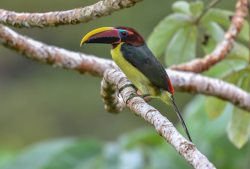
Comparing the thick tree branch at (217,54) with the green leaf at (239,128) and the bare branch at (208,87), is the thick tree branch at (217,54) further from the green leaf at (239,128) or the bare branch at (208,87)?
the green leaf at (239,128)

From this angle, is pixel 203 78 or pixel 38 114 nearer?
pixel 203 78

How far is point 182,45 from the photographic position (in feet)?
9.55

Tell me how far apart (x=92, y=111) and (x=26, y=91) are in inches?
82.5

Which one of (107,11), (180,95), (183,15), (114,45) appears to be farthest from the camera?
(180,95)

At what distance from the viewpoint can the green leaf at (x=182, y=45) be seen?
2898 millimetres

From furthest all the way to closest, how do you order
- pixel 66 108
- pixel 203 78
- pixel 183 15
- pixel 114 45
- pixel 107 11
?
pixel 66 108
pixel 183 15
pixel 203 78
pixel 114 45
pixel 107 11

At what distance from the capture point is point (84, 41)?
1956mm

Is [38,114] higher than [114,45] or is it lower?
lower

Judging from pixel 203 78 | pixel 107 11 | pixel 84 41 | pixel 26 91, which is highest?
pixel 107 11

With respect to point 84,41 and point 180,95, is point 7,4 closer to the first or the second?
point 180,95

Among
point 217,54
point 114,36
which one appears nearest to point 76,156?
point 114,36

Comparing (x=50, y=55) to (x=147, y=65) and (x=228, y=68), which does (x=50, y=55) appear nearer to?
(x=147, y=65)

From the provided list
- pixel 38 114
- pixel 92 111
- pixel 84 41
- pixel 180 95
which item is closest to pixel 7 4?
pixel 38 114

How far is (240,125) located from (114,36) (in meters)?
1.34
